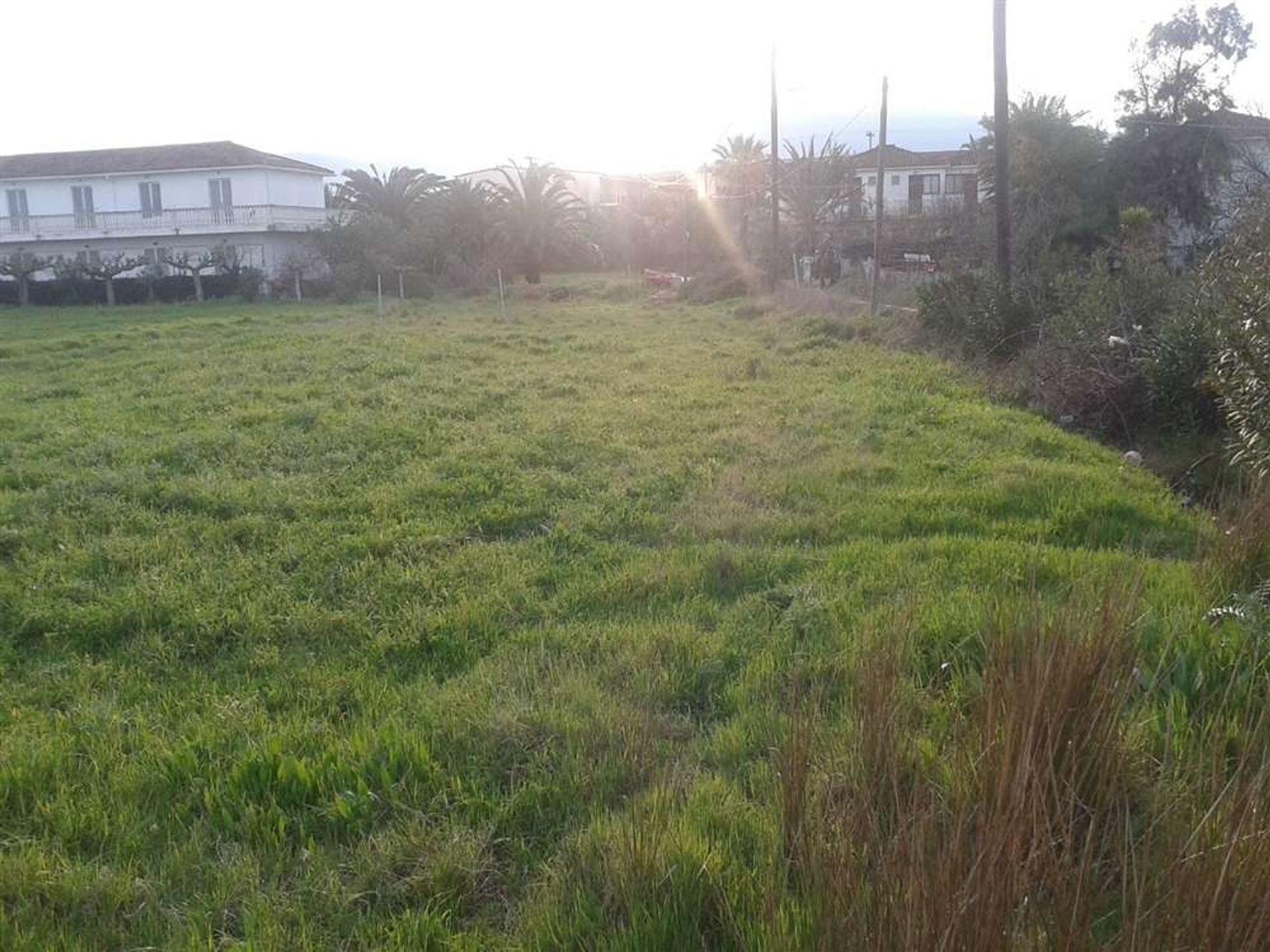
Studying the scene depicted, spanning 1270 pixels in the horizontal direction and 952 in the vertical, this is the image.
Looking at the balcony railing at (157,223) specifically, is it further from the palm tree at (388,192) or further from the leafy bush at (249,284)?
the leafy bush at (249,284)

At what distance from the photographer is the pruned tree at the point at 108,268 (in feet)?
120

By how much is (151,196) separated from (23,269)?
29.3 ft

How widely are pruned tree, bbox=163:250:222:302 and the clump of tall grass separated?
37.5 metres

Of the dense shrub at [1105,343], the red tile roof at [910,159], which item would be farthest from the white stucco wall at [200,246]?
the dense shrub at [1105,343]

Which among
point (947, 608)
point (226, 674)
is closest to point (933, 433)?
point (947, 608)

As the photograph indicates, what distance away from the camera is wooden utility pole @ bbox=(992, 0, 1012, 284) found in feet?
56.3

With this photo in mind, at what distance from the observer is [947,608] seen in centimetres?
523

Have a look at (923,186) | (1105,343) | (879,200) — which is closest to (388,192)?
(879,200)

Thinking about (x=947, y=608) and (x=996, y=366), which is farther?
(x=996, y=366)

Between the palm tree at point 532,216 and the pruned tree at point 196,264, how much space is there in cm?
1101

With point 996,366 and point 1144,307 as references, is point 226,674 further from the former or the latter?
point 996,366

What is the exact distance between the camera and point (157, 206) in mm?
44344

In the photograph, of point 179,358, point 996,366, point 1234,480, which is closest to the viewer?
point 1234,480

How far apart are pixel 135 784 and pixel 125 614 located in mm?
2219
